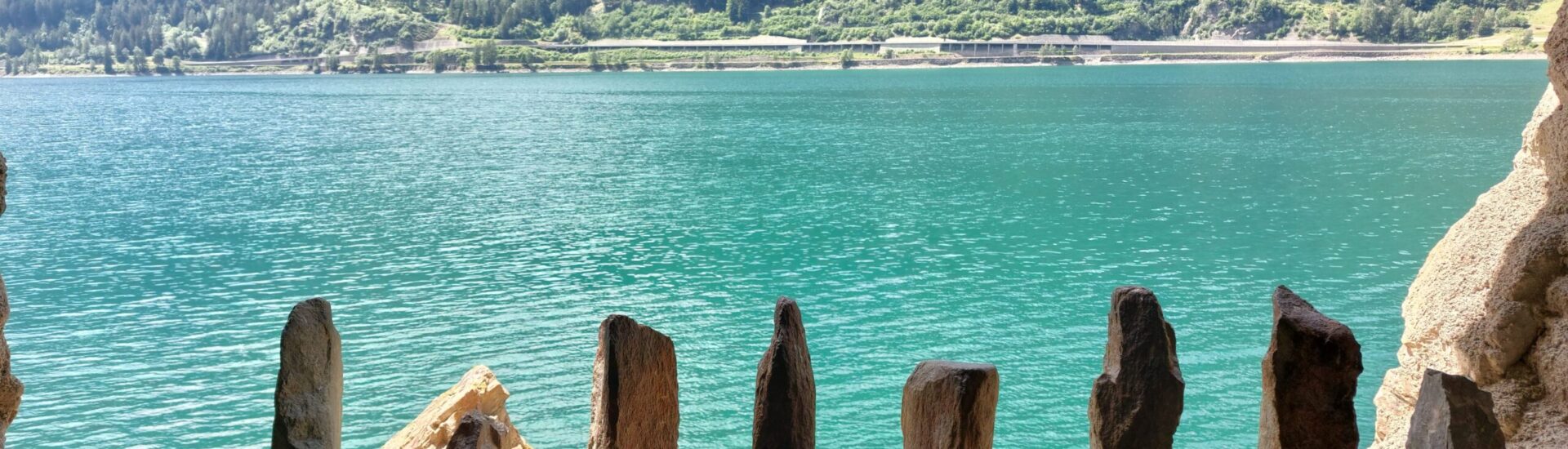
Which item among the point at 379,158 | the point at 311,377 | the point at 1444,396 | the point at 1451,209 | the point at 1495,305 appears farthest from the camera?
the point at 379,158

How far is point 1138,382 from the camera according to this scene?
8.64 feet

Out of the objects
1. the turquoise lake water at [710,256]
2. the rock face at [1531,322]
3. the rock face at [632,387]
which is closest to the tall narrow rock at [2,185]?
the rock face at [632,387]

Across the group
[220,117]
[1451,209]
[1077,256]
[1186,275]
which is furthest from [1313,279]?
[220,117]

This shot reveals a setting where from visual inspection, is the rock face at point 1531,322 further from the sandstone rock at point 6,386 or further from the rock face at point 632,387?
the sandstone rock at point 6,386

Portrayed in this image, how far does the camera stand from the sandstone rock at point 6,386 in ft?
9.33

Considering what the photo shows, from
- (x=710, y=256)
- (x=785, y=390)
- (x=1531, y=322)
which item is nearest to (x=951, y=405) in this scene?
(x=785, y=390)

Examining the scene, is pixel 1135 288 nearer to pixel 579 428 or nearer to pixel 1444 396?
pixel 1444 396

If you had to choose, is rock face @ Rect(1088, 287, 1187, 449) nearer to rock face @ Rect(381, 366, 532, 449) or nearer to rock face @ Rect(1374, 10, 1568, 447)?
rock face @ Rect(1374, 10, 1568, 447)

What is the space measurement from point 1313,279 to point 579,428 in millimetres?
16366

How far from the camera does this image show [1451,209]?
33844mm

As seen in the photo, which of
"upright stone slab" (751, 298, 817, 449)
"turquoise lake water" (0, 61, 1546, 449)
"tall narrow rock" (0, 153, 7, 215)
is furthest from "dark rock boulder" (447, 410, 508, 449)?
"turquoise lake water" (0, 61, 1546, 449)

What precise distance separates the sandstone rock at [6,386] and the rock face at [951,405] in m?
2.05

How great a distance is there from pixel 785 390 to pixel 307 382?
3.33ft

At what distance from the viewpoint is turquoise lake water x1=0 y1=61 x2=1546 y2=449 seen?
18031mm
